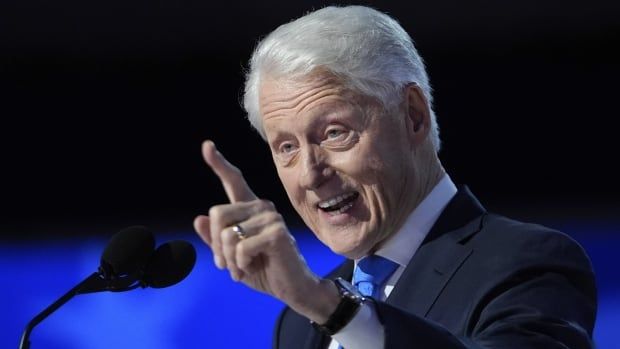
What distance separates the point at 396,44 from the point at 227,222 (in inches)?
31.5

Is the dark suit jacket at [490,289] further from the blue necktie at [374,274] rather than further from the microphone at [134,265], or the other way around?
the microphone at [134,265]

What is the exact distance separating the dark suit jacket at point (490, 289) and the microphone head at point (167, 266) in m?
0.38

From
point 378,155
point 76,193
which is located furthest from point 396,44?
point 76,193

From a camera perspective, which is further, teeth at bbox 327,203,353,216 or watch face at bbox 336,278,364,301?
teeth at bbox 327,203,353,216

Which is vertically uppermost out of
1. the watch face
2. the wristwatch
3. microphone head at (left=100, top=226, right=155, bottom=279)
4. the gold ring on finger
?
the gold ring on finger

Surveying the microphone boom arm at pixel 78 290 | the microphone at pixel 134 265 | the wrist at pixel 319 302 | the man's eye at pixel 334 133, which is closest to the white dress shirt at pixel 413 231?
the man's eye at pixel 334 133

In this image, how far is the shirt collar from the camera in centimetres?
207

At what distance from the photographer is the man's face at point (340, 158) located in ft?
6.62

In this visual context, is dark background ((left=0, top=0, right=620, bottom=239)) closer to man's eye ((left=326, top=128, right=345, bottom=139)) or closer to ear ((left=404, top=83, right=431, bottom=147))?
ear ((left=404, top=83, right=431, bottom=147))

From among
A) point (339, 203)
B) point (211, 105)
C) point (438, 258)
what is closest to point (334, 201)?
point (339, 203)

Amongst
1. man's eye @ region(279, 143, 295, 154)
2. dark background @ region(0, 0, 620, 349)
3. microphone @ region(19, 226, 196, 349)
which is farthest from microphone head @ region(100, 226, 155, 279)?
dark background @ region(0, 0, 620, 349)

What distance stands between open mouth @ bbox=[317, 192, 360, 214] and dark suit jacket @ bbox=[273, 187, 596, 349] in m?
0.16

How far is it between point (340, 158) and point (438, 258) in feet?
0.86

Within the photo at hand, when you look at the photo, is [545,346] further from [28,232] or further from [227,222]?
[28,232]
